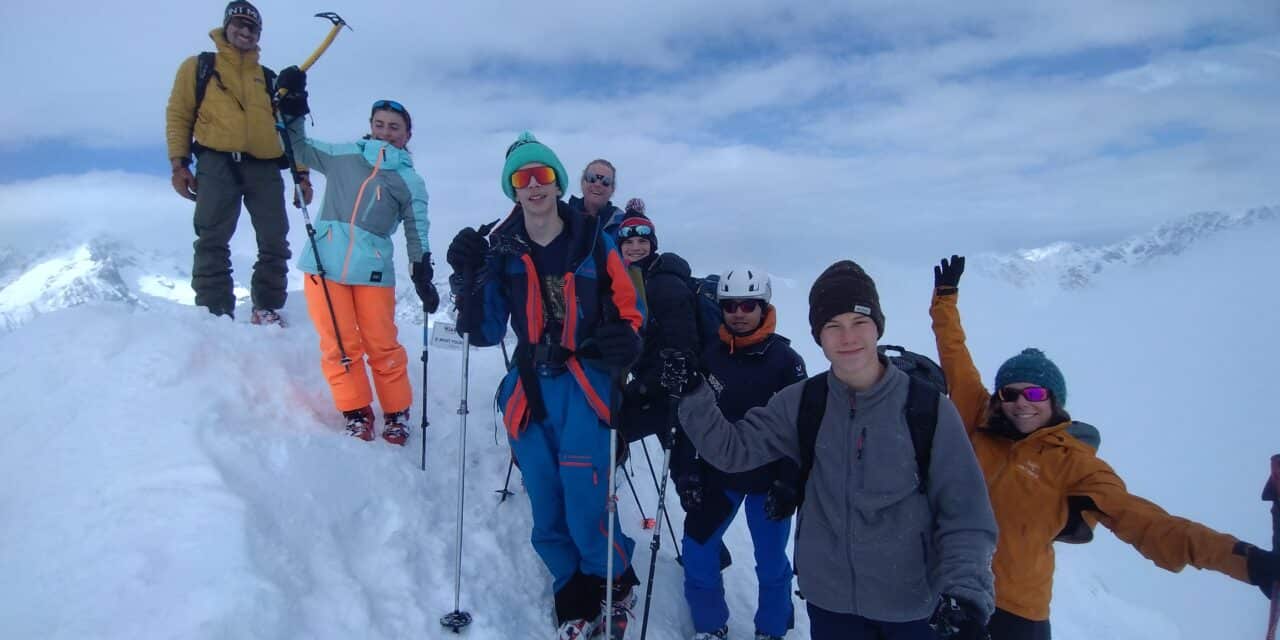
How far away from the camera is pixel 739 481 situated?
4.61m

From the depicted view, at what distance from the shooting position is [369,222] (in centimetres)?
556

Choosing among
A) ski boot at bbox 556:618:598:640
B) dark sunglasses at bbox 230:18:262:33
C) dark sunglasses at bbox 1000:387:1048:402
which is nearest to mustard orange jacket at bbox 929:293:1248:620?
dark sunglasses at bbox 1000:387:1048:402

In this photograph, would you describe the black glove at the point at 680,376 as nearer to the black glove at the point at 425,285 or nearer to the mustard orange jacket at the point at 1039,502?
the mustard orange jacket at the point at 1039,502

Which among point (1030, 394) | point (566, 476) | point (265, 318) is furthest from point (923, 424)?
point (265, 318)

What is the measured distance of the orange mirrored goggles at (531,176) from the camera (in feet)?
13.2

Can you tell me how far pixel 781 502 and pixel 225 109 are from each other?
20.6 feet

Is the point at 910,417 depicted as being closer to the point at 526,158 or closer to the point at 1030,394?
the point at 1030,394

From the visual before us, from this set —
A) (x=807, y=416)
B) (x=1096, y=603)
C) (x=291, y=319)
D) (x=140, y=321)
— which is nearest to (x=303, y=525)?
(x=140, y=321)

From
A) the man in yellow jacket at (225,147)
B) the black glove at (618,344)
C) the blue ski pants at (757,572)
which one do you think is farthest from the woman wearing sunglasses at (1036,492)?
the man in yellow jacket at (225,147)

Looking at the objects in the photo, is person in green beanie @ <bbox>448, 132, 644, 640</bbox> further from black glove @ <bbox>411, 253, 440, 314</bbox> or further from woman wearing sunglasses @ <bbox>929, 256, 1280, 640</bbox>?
woman wearing sunglasses @ <bbox>929, 256, 1280, 640</bbox>

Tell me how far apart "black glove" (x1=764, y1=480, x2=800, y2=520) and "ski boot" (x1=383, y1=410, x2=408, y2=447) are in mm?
3637

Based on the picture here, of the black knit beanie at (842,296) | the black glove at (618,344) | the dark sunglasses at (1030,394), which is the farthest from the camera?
the black glove at (618,344)

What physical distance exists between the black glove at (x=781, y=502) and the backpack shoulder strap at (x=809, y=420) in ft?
0.56

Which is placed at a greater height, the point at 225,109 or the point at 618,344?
the point at 225,109
